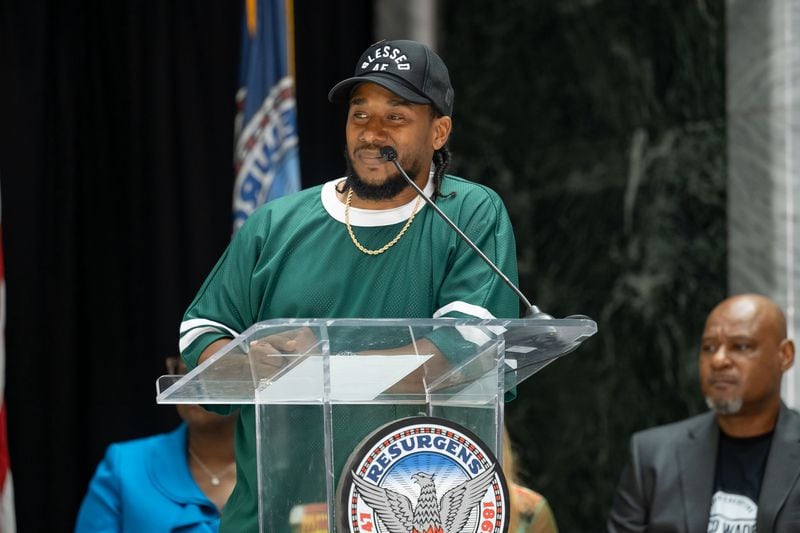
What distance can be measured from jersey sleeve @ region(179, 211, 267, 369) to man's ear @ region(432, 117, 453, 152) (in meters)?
0.38

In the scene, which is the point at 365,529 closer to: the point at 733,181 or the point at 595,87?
the point at 733,181

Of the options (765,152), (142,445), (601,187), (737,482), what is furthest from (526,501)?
(601,187)

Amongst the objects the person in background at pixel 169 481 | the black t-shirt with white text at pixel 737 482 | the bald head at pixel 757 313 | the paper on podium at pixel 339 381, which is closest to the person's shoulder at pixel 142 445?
the person in background at pixel 169 481

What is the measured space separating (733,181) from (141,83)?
2.26 m

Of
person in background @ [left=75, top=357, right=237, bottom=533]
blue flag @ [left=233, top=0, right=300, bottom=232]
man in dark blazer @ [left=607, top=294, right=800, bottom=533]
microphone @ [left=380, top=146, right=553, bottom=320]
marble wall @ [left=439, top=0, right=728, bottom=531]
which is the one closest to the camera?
microphone @ [left=380, top=146, right=553, bottom=320]

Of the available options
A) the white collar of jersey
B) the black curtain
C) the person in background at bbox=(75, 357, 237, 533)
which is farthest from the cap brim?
the black curtain

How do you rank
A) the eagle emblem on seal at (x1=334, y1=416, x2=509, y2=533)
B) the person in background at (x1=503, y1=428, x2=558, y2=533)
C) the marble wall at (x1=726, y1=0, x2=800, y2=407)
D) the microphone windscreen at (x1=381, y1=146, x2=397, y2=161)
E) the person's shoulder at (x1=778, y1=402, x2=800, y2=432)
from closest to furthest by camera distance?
the eagle emblem on seal at (x1=334, y1=416, x2=509, y2=533) → the microphone windscreen at (x1=381, y1=146, x2=397, y2=161) → the person in background at (x1=503, y1=428, x2=558, y2=533) → the person's shoulder at (x1=778, y1=402, x2=800, y2=432) → the marble wall at (x1=726, y1=0, x2=800, y2=407)

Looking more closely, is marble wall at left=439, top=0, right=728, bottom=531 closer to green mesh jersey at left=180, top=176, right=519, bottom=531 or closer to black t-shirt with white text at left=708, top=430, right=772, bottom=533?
black t-shirt with white text at left=708, top=430, right=772, bottom=533

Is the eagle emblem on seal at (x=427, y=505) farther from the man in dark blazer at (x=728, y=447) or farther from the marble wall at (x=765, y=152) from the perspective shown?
the marble wall at (x=765, y=152)

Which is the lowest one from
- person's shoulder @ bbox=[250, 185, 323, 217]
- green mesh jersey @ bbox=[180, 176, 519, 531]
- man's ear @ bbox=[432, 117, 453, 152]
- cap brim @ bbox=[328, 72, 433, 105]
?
green mesh jersey @ bbox=[180, 176, 519, 531]

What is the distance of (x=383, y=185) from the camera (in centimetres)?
262

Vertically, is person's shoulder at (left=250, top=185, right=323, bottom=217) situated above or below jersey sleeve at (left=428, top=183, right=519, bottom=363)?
above

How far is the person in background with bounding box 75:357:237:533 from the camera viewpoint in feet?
13.7

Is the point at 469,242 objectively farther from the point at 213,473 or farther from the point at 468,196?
the point at 213,473
